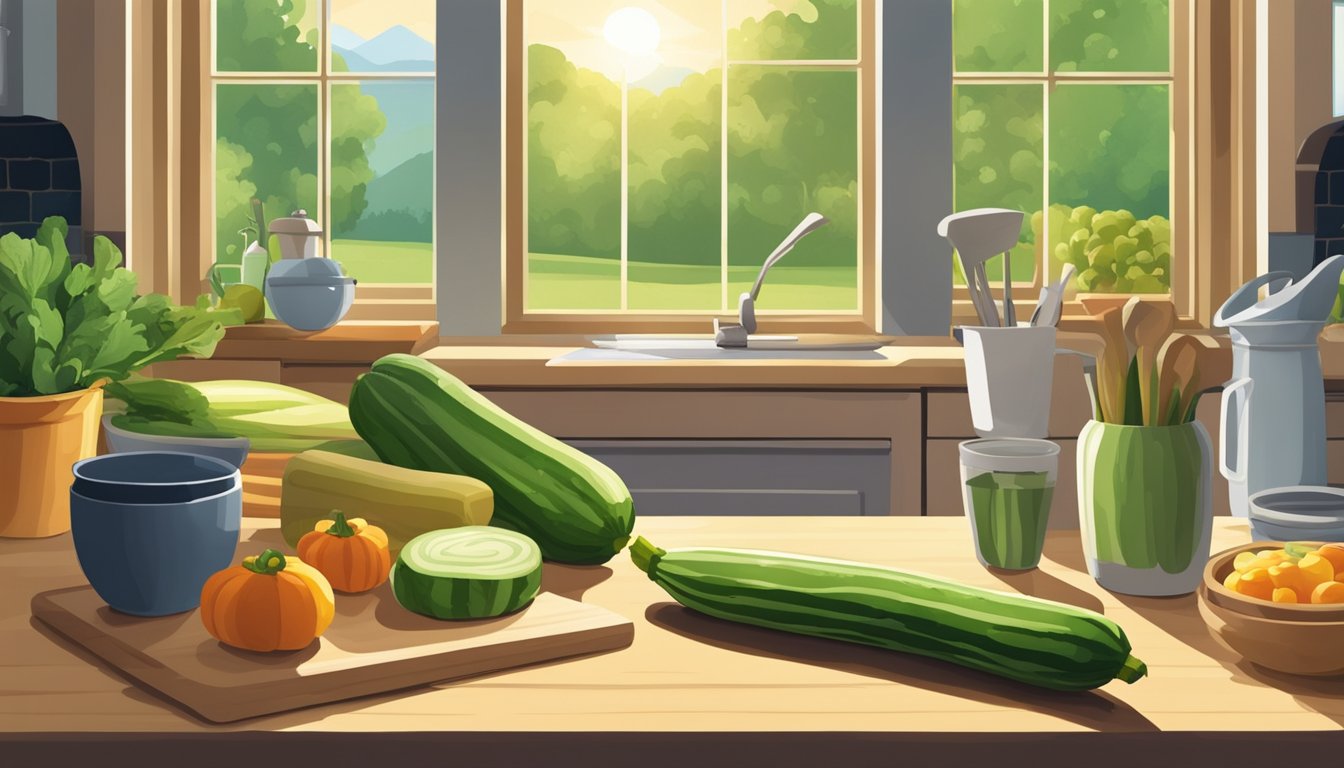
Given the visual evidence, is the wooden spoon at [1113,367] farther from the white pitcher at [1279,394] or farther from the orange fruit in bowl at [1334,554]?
the white pitcher at [1279,394]

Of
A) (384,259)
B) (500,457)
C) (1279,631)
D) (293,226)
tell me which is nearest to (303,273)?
(293,226)

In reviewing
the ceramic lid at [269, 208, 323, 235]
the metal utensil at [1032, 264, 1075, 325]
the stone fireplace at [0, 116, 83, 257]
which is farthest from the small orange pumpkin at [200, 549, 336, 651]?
the stone fireplace at [0, 116, 83, 257]

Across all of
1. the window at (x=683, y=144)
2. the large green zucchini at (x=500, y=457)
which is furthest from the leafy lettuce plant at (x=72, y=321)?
the window at (x=683, y=144)

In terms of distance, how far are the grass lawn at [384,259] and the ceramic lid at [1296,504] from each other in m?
2.87

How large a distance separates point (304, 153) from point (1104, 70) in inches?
90.0

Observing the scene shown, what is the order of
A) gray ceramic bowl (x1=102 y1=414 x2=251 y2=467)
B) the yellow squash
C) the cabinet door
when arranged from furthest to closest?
the cabinet door < gray ceramic bowl (x1=102 y1=414 x2=251 y2=467) < the yellow squash

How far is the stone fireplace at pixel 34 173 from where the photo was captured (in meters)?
3.57

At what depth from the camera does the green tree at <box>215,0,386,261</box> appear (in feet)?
12.2

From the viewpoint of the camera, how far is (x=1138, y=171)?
3768mm

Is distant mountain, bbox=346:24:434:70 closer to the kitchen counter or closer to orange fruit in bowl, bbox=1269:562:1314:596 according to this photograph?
the kitchen counter

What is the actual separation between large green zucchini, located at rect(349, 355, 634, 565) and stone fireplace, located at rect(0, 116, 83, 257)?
2.60m

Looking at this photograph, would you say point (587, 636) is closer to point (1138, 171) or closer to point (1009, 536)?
point (1009, 536)

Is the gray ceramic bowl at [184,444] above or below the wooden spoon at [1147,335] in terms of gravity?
below

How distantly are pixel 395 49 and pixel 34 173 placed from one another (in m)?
1.03
